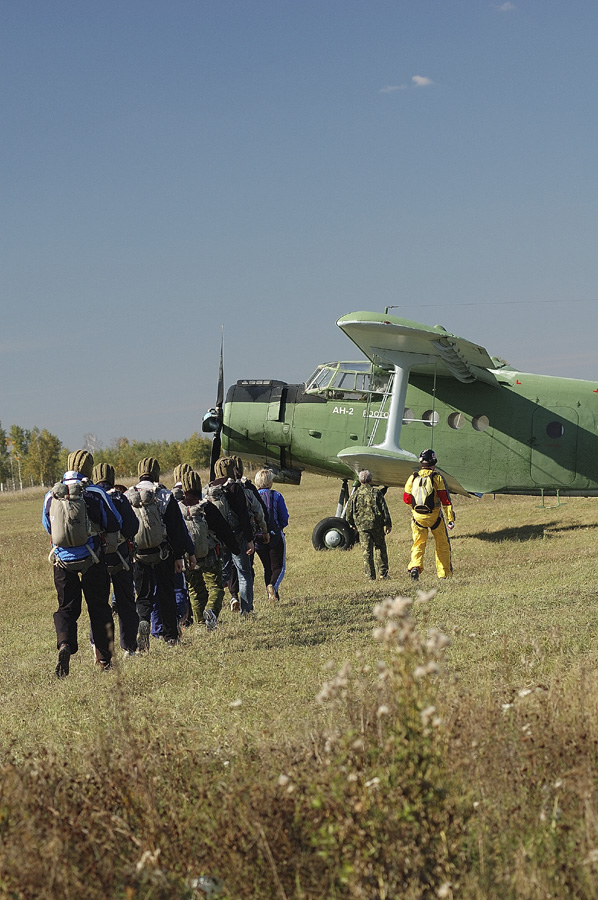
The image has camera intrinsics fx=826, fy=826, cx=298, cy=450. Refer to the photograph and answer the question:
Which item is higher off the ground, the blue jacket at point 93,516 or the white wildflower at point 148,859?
the blue jacket at point 93,516

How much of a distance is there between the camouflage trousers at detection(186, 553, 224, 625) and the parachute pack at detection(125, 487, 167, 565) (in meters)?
1.29

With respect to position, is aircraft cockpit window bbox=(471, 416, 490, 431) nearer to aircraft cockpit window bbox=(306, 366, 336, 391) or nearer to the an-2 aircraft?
the an-2 aircraft

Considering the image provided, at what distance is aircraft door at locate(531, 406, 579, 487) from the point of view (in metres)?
18.3

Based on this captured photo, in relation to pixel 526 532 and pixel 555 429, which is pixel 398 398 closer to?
pixel 555 429

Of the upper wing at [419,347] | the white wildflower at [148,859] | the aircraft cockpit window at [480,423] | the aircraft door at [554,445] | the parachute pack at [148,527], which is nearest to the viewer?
the white wildflower at [148,859]

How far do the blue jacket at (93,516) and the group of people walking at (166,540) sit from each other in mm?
10

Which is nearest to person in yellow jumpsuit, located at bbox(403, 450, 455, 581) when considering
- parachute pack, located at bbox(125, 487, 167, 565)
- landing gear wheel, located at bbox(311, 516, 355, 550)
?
parachute pack, located at bbox(125, 487, 167, 565)

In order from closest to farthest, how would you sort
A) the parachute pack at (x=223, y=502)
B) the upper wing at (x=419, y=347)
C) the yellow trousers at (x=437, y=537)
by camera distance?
the parachute pack at (x=223, y=502)
the yellow trousers at (x=437, y=537)
the upper wing at (x=419, y=347)

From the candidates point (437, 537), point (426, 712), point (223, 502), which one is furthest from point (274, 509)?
point (426, 712)

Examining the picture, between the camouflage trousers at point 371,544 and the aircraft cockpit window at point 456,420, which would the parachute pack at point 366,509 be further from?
the aircraft cockpit window at point 456,420

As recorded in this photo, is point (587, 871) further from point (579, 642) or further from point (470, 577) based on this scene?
point (470, 577)

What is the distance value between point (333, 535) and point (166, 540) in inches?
410

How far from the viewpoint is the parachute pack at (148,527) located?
957cm

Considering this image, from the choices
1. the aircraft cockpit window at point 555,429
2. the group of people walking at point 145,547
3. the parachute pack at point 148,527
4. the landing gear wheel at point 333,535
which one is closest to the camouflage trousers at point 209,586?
the group of people walking at point 145,547
